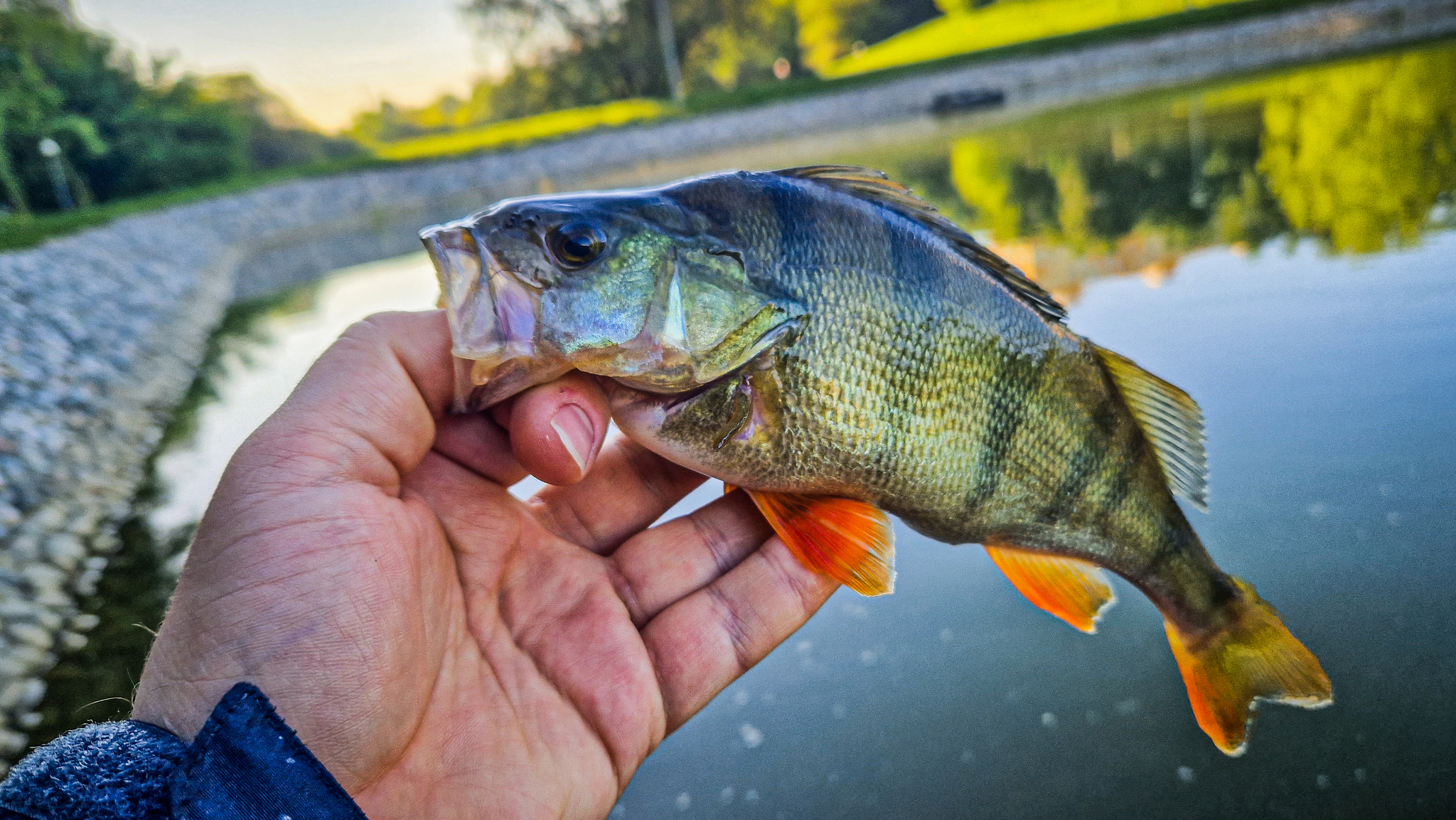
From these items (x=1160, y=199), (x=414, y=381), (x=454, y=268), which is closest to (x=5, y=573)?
(x=414, y=381)

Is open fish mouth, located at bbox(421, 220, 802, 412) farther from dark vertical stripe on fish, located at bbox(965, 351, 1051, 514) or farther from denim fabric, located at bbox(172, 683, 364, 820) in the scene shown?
denim fabric, located at bbox(172, 683, 364, 820)

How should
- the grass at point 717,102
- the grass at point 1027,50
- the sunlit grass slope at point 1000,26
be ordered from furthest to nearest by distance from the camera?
the sunlit grass slope at point 1000,26 → the grass at point 1027,50 → the grass at point 717,102

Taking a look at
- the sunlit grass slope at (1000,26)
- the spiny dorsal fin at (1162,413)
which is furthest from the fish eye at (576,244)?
the sunlit grass slope at (1000,26)

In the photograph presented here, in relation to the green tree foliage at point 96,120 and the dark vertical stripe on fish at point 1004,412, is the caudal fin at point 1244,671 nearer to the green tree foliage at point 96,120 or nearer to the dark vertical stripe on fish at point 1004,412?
the dark vertical stripe on fish at point 1004,412

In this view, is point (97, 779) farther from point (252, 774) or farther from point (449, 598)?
point (449, 598)

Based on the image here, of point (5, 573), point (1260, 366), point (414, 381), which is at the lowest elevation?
point (1260, 366)

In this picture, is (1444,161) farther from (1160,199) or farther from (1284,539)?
(1284,539)
